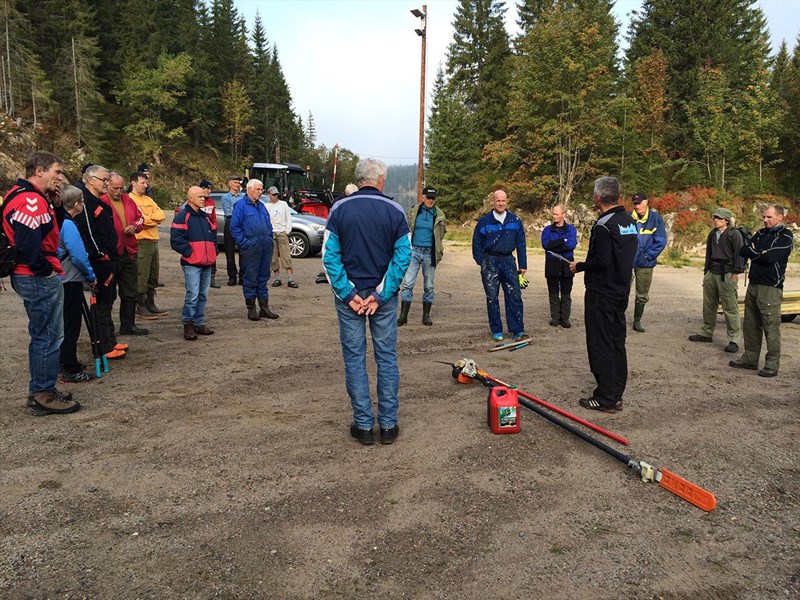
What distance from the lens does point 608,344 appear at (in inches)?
184

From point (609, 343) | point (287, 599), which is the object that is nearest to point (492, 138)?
point (609, 343)

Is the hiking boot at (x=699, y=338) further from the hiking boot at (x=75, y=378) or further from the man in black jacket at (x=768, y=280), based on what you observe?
the hiking boot at (x=75, y=378)

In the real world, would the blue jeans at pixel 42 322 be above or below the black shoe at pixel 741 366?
above

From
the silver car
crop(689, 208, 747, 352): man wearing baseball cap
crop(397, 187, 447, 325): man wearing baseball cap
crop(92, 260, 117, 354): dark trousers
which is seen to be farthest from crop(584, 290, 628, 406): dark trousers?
the silver car

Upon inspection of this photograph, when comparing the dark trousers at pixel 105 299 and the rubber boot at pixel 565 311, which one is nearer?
the dark trousers at pixel 105 299

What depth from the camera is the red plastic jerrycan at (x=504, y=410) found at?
407 cm

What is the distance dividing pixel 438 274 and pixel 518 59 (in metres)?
23.2

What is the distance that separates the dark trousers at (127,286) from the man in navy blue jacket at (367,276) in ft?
13.3

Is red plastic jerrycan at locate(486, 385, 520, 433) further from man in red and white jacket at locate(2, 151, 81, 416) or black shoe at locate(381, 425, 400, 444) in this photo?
man in red and white jacket at locate(2, 151, 81, 416)

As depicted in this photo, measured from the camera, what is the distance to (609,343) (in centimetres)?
467

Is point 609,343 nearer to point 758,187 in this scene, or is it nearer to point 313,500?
point 313,500

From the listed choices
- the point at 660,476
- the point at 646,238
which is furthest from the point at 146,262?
the point at 646,238

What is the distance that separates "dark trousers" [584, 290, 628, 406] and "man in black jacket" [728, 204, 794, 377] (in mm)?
2286

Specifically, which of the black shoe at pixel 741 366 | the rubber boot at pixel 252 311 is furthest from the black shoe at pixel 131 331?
the black shoe at pixel 741 366
